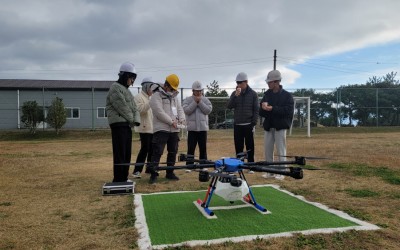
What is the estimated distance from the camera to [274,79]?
246 inches

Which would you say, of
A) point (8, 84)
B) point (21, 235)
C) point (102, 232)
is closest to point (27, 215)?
point (21, 235)

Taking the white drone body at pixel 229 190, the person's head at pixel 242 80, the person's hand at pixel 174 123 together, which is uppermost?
the person's head at pixel 242 80

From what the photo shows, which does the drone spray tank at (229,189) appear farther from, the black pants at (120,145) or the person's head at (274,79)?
the person's head at (274,79)

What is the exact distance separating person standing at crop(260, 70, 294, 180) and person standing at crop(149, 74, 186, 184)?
66.2 inches

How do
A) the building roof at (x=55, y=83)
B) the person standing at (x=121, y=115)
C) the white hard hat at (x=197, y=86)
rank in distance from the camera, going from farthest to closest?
1. the building roof at (x=55, y=83)
2. the white hard hat at (x=197, y=86)
3. the person standing at (x=121, y=115)

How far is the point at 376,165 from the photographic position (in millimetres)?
7500

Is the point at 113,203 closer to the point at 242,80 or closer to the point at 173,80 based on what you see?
the point at 173,80

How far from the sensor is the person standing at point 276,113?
6.25 meters

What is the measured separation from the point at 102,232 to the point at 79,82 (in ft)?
126

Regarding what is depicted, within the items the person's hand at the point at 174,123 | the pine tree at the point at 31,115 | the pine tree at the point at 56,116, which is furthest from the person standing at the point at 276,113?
the pine tree at the point at 31,115

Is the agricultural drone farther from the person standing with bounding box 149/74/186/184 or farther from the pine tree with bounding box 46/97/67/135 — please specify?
the pine tree with bounding box 46/97/67/135

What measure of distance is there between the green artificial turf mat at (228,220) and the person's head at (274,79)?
2.40 metres

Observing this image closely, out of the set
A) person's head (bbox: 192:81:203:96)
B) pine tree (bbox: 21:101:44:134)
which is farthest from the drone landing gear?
pine tree (bbox: 21:101:44:134)

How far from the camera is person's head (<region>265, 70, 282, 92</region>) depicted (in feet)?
20.5
